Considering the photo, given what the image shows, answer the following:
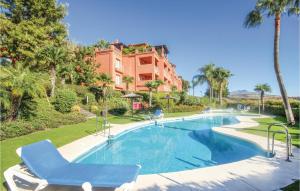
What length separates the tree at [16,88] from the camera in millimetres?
10404

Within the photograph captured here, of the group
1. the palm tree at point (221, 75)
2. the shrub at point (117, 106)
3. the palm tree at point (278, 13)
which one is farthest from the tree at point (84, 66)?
the palm tree at point (221, 75)

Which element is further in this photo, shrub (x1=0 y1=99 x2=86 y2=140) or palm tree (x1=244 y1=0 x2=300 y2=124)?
palm tree (x1=244 y1=0 x2=300 y2=124)

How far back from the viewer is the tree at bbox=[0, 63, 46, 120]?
1040 centimetres

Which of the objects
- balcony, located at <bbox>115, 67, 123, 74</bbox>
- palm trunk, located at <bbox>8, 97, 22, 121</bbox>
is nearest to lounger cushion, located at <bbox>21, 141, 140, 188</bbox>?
palm trunk, located at <bbox>8, 97, 22, 121</bbox>

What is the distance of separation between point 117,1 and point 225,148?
1723 cm

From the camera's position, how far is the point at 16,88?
1053cm

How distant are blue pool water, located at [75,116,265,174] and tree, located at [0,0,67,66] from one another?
14.5 m

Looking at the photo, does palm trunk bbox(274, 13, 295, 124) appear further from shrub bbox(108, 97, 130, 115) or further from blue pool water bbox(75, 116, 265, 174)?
shrub bbox(108, 97, 130, 115)

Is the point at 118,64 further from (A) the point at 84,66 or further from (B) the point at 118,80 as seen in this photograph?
(A) the point at 84,66

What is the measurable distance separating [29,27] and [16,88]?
13.4 m

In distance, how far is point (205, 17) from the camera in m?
22.8

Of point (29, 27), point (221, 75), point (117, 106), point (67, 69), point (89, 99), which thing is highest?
point (29, 27)

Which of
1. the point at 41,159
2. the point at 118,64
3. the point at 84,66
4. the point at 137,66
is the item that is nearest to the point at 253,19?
the point at 41,159

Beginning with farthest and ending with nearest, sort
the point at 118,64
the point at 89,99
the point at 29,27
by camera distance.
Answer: the point at 118,64, the point at 89,99, the point at 29,27
